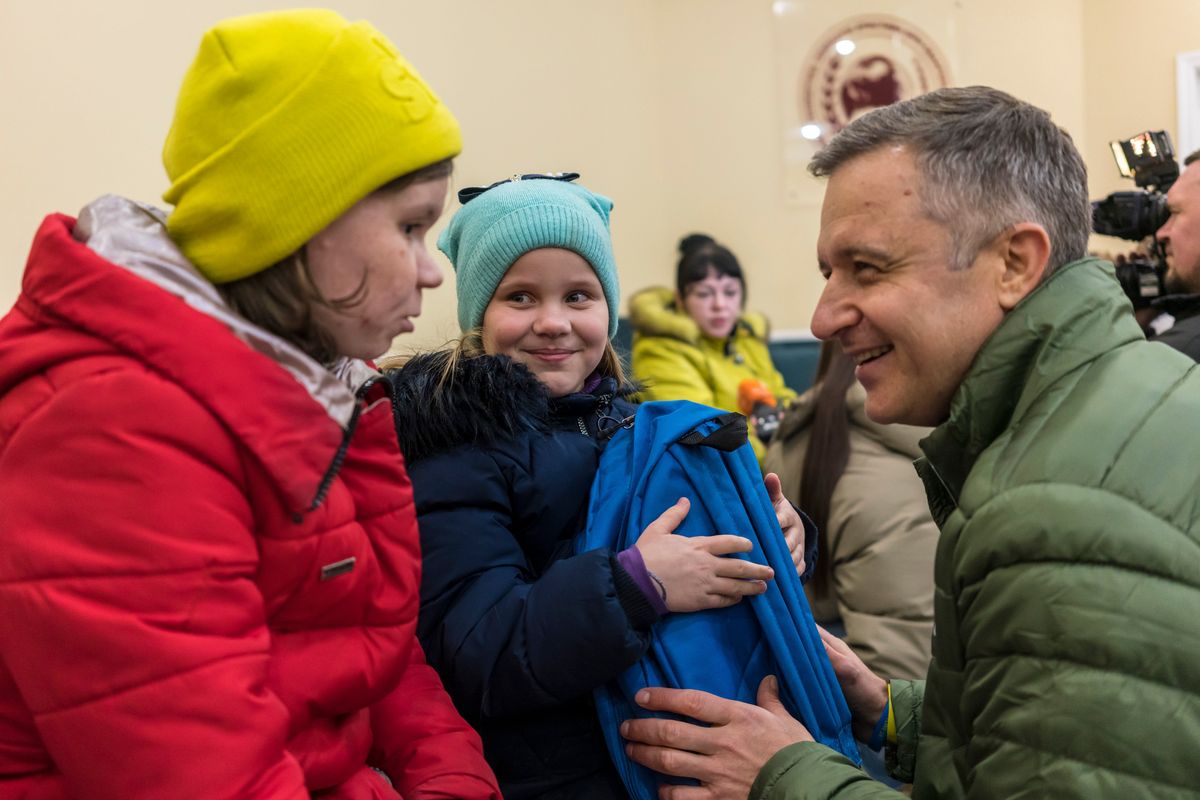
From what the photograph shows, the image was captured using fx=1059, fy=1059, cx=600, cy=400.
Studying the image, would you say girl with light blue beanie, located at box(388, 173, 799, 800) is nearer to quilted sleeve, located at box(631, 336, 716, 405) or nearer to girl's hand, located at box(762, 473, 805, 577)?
girl's hand, located at box(762, 473, 805, 577)

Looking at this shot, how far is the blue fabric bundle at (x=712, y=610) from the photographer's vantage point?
4.38 ft

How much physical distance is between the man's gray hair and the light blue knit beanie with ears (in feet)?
1.59

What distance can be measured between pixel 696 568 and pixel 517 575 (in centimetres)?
23

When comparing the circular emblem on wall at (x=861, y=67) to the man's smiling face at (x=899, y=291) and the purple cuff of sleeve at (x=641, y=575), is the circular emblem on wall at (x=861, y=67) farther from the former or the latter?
the purple cuff of sleeve at (x=641, y=575)

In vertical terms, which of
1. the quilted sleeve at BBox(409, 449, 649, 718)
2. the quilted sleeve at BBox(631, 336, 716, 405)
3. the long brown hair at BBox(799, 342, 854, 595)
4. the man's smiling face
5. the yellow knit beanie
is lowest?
the quilted sleeve at BBox(631, 336, 716, 405)

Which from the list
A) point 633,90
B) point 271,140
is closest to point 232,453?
point 271,140

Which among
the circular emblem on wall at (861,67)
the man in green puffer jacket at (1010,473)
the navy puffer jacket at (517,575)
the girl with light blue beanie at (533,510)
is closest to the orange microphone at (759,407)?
the circular emblem on wall at (861,67)

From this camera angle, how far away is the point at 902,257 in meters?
1.26

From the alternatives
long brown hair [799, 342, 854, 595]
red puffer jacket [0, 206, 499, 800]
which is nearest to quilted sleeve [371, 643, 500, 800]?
red puffer jacket [0, 206, 499, 800]

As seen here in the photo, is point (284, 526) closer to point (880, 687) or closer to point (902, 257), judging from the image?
point (902, 257)

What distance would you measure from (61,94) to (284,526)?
1.75 m

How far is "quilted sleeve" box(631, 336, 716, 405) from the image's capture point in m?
Result: 4.54

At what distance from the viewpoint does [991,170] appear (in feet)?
4.08

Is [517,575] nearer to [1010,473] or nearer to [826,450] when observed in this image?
[1010,473]
